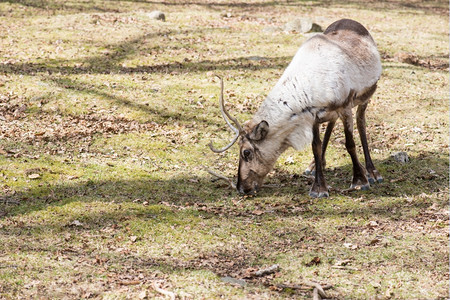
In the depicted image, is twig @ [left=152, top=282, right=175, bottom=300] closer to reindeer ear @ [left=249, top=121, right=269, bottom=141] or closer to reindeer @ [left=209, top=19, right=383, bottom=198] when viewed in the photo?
reindeer @ [left=209, top=19, right=383, bottom=198]

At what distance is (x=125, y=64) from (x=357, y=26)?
6653 mm

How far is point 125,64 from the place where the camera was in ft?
45.6

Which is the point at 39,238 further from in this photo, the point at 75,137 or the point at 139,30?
the point at 139,30

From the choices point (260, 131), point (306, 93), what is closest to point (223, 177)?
point (260, 131)

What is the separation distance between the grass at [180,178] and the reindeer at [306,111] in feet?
1.42

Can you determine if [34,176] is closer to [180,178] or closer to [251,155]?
[180,178]

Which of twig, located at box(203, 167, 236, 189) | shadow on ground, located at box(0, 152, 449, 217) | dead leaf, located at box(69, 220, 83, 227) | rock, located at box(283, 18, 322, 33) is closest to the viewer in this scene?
dead leaf, located at box(69, 220, 83, 227)

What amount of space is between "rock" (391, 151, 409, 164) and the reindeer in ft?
4.53

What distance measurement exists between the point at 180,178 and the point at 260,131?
1.60 meters

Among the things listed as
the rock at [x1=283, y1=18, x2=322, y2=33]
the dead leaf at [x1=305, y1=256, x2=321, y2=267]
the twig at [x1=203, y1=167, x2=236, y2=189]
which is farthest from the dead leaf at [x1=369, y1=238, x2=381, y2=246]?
the rock at [x1=283, y1=18, x2=322, y2=33]

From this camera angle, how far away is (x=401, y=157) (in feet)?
31.3

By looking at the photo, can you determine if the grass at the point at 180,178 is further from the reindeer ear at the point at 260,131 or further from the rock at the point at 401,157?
the reindeer ear at the point at 260,131

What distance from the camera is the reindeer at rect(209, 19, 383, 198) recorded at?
7.86 meters

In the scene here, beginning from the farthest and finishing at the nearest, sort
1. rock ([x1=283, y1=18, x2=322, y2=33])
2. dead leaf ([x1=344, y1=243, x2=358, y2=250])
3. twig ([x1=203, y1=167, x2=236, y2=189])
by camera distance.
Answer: rock ([x1=283, y1=18, x2=322, y2=33]) → twig ([x1=203, y1=167, x2=236, y2=189]) → dead leaf ([x1=344, y1=243, x2=358, y2=250])
